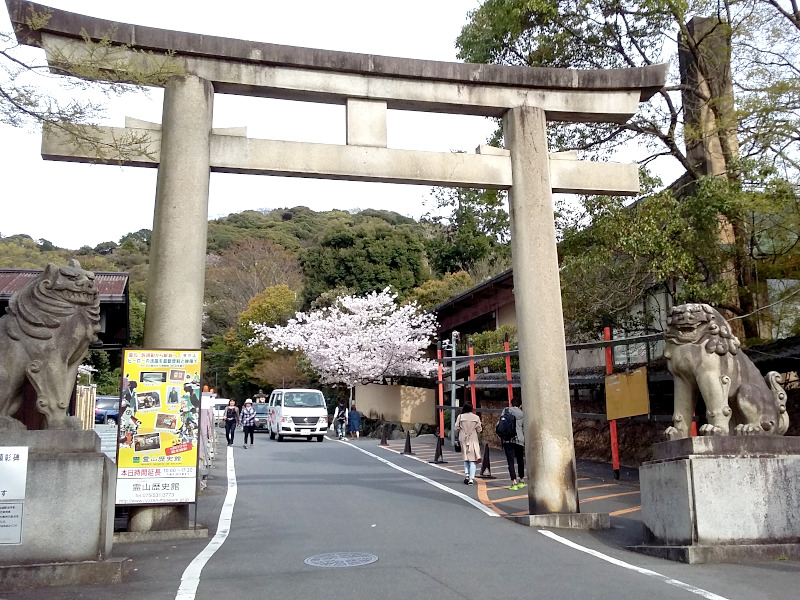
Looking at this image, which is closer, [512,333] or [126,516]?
[126,516]

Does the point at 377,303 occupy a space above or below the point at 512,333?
above

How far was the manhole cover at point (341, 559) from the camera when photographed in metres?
7.64

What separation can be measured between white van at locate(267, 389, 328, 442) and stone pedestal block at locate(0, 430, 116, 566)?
71.2ft

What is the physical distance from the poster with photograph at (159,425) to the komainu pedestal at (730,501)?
5.84 m

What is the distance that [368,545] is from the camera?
8711mm

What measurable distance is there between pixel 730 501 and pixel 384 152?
640 centimetres

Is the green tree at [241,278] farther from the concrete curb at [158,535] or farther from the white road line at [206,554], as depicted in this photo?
the concrete curb at [158,535]

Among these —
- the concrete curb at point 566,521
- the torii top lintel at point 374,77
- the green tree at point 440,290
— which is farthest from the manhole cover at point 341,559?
the green tree at point 440,290

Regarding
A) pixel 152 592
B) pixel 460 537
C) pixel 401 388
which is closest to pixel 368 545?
pixel 460 537

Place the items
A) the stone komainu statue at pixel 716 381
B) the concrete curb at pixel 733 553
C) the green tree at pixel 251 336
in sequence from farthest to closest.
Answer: the green tree at pixel 251 336 → the stone komainu statue at pixel 716 381 → the concrete curb at pixel 733 553

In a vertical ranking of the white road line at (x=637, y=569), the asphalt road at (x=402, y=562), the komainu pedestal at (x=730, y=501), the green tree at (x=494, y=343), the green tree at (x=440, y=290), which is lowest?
the white road line at (x=637, y=569)

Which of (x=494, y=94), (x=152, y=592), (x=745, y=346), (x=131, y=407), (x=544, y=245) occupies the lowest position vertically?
(x=152, y=592)

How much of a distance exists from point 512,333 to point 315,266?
951 inches

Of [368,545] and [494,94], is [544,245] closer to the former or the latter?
[494,94]
